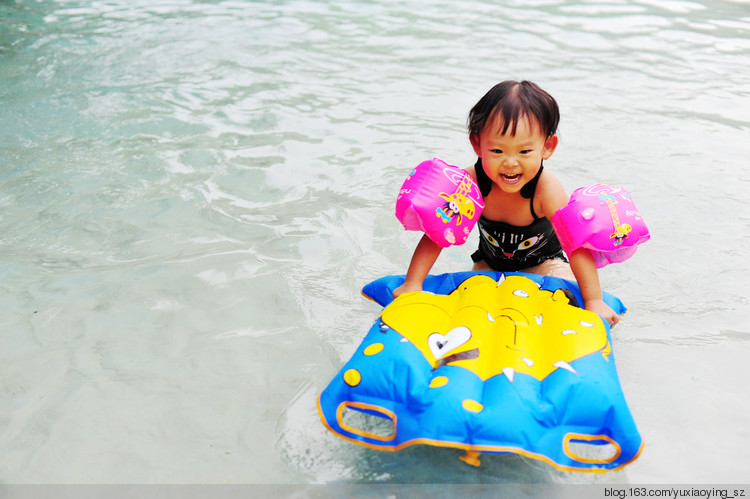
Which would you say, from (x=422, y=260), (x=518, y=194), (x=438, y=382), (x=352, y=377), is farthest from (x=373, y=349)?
(x=518, y=194)

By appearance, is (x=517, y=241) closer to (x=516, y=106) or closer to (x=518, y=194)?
(x=518, y=194)

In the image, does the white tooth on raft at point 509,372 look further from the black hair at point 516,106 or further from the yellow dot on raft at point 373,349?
the black hair at point 516,106

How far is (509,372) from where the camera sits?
190 centimetres

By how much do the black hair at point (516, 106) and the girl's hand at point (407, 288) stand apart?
0.66 metres

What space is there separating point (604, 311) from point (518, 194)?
60cm

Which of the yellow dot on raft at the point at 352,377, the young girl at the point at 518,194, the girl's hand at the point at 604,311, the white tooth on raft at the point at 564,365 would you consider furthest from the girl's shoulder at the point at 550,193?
the yellow dot on raft at the point at 352,377

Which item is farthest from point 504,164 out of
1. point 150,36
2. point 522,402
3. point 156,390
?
point 150,36

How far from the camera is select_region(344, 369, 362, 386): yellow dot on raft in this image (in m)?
1.92

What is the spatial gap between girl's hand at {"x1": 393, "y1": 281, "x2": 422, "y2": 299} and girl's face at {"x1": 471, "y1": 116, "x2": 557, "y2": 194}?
0.51 meters

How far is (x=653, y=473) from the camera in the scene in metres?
1.96

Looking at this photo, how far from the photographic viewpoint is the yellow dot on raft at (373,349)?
2.01m

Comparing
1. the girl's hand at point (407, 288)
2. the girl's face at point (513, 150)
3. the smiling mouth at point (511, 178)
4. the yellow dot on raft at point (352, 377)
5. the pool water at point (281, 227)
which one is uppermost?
the girl's face at point (513, 150)

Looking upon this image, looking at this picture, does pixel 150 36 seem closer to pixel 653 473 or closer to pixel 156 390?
pixel 156 390

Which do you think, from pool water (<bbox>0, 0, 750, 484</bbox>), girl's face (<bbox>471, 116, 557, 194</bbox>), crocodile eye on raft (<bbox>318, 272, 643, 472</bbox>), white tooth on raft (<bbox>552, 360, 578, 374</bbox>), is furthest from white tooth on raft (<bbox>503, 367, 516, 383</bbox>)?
girl's face (<bbox>471, 116, 557, 194</bbox>)
